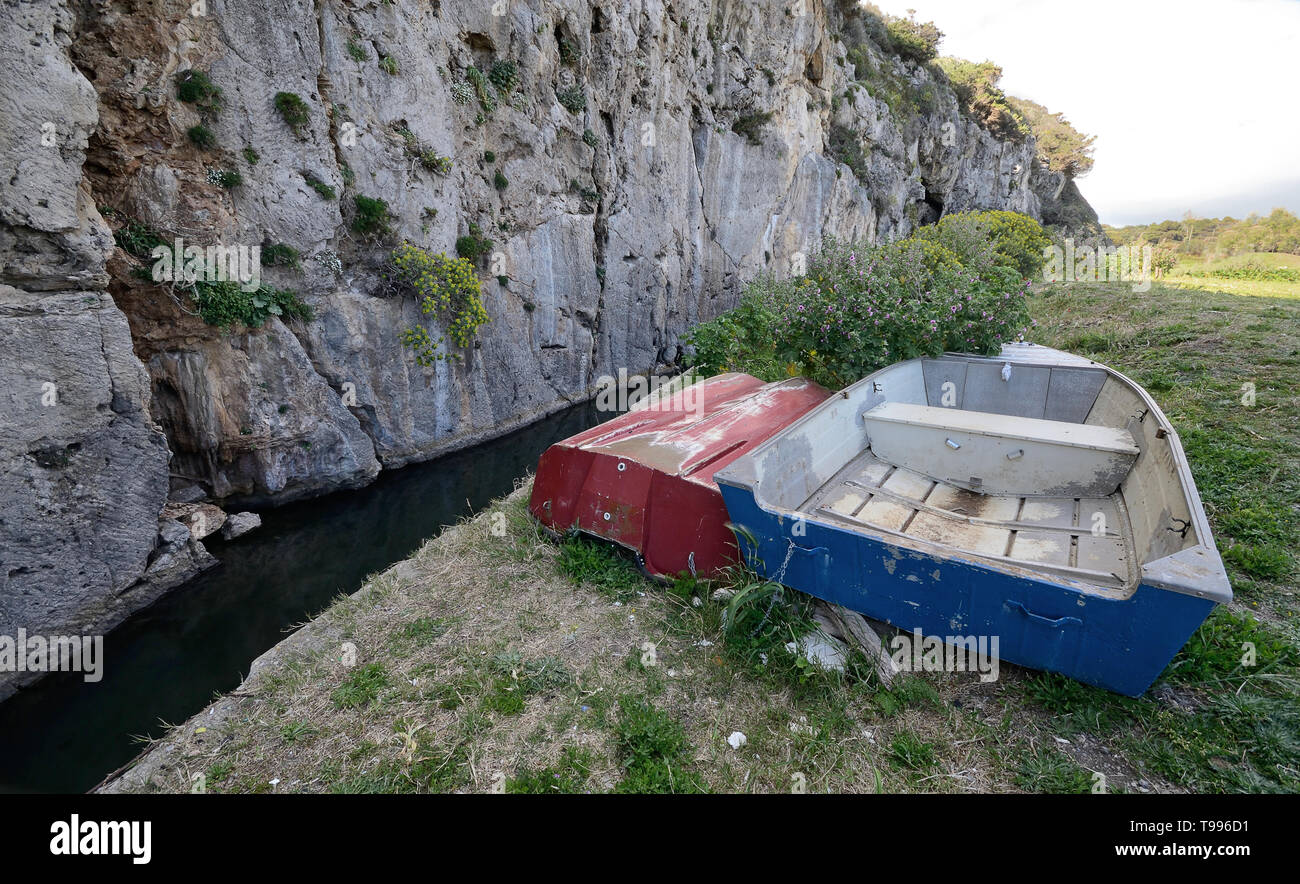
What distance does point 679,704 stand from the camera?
3.44 metres

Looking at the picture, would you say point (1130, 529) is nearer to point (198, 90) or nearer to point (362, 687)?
point (362, 687)

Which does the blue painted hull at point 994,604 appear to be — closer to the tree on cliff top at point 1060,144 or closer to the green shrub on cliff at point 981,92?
the green shrub on cliff at point 981,92

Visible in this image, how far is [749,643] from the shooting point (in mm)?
3709

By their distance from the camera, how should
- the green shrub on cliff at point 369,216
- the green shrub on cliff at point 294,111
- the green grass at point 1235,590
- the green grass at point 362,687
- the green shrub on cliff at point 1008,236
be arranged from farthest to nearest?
the green shrub on cliff at point 1008,236, the green shrub on cliff at point 369,216, the green shrub on cliff at point 294,111, the green grass at point 362,687, the green grass at point 1235,590

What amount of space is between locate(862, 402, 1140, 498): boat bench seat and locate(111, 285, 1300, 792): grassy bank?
0.98 metres

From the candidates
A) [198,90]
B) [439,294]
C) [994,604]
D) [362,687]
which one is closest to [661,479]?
[994,604]

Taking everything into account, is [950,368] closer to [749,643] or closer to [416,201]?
[749,643]

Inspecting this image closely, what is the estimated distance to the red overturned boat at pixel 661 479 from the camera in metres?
4.15

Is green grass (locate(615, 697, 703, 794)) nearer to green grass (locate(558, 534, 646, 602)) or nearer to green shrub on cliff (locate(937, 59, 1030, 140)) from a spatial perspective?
green grass (locate(558, 534, 646, 602))

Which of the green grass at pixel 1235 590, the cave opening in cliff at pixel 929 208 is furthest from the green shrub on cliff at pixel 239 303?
the cave opening in cliff at pixel 929 208

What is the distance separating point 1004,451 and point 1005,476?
8.9 inches

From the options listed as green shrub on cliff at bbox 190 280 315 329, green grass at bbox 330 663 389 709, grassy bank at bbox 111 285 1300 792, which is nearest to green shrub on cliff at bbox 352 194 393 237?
green shrub on cliff at bbox 190 280 315 329

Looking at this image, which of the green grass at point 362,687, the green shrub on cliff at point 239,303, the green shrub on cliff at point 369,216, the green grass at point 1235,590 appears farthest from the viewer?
the green shrub on cliff at point 369,216
